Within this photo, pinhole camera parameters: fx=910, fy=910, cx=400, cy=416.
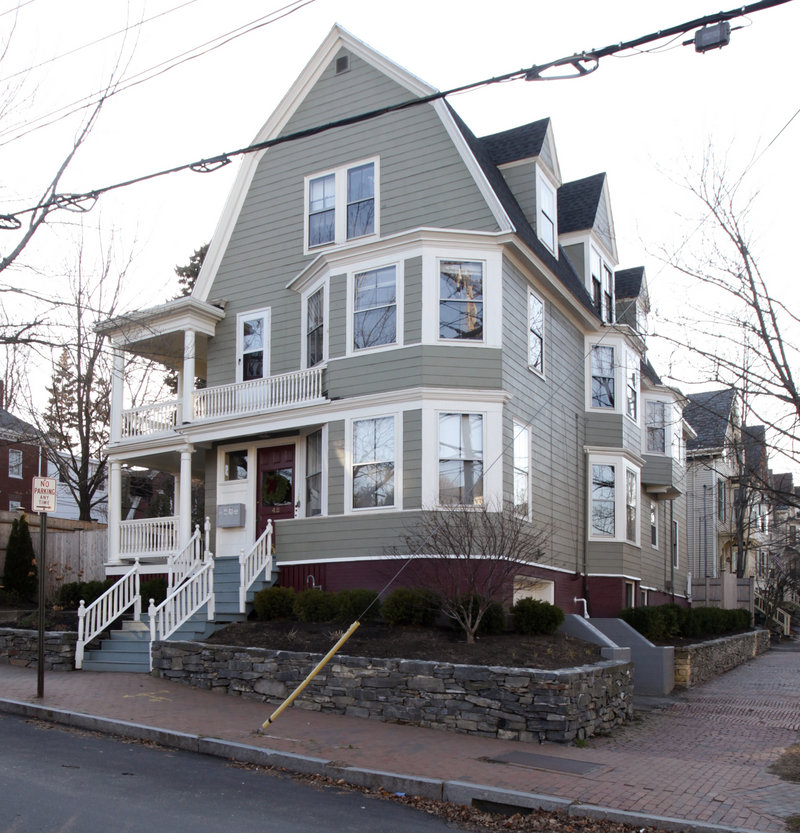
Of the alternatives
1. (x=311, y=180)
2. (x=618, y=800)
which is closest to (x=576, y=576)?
(x=311, y=180)

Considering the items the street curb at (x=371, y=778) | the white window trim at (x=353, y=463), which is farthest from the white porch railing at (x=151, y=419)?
the street curb at (x=371, y=778)

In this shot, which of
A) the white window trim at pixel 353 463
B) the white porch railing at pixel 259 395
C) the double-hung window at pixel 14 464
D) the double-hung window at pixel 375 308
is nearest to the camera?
the white window trim at pixel 353 463

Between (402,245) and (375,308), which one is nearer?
(402,245)

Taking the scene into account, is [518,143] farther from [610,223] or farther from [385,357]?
[385,357]

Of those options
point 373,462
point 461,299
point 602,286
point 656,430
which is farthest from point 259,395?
point 656,430

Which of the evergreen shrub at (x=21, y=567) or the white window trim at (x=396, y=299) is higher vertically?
the white window trim at (x=396, y=299)

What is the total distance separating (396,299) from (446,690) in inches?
298

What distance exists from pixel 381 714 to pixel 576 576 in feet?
28.2

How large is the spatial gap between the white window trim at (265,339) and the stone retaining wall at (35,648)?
21.1 feet

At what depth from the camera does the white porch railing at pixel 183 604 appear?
15.0 meters

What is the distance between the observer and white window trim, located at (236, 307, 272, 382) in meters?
19.0

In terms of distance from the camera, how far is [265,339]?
19.2 metres

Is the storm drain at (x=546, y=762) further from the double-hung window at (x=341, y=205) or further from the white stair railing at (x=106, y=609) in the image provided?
the double-hung window at (x=341, y=205)

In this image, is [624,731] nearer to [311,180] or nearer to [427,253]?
[427,253]
